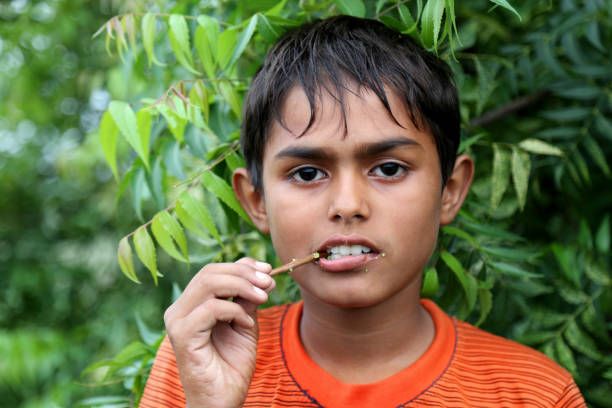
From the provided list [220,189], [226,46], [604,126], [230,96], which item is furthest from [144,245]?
[604,126]

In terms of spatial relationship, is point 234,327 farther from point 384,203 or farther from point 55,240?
point 55,240

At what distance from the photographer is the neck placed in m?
1.51

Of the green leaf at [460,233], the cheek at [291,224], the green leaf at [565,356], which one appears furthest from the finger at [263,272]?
the green leaf at [565,356]

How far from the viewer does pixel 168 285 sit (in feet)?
13.2

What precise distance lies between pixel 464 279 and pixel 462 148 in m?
0.39

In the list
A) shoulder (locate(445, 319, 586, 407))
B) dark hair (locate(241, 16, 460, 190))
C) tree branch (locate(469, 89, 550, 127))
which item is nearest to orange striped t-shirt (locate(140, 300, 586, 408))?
shoulder (locate(445, 319, 586, 407))

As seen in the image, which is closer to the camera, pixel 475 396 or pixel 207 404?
pixel 207 404

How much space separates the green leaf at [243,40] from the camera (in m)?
1.52

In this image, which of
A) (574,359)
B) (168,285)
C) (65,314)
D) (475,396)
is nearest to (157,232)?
(475,396)

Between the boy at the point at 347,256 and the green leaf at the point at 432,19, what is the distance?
0.50ft

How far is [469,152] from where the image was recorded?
1879 millimetres

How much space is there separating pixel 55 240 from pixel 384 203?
4034mm

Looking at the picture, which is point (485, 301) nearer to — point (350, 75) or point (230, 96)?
point (350, 75)

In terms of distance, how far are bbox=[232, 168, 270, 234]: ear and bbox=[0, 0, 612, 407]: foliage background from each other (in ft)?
0.19
